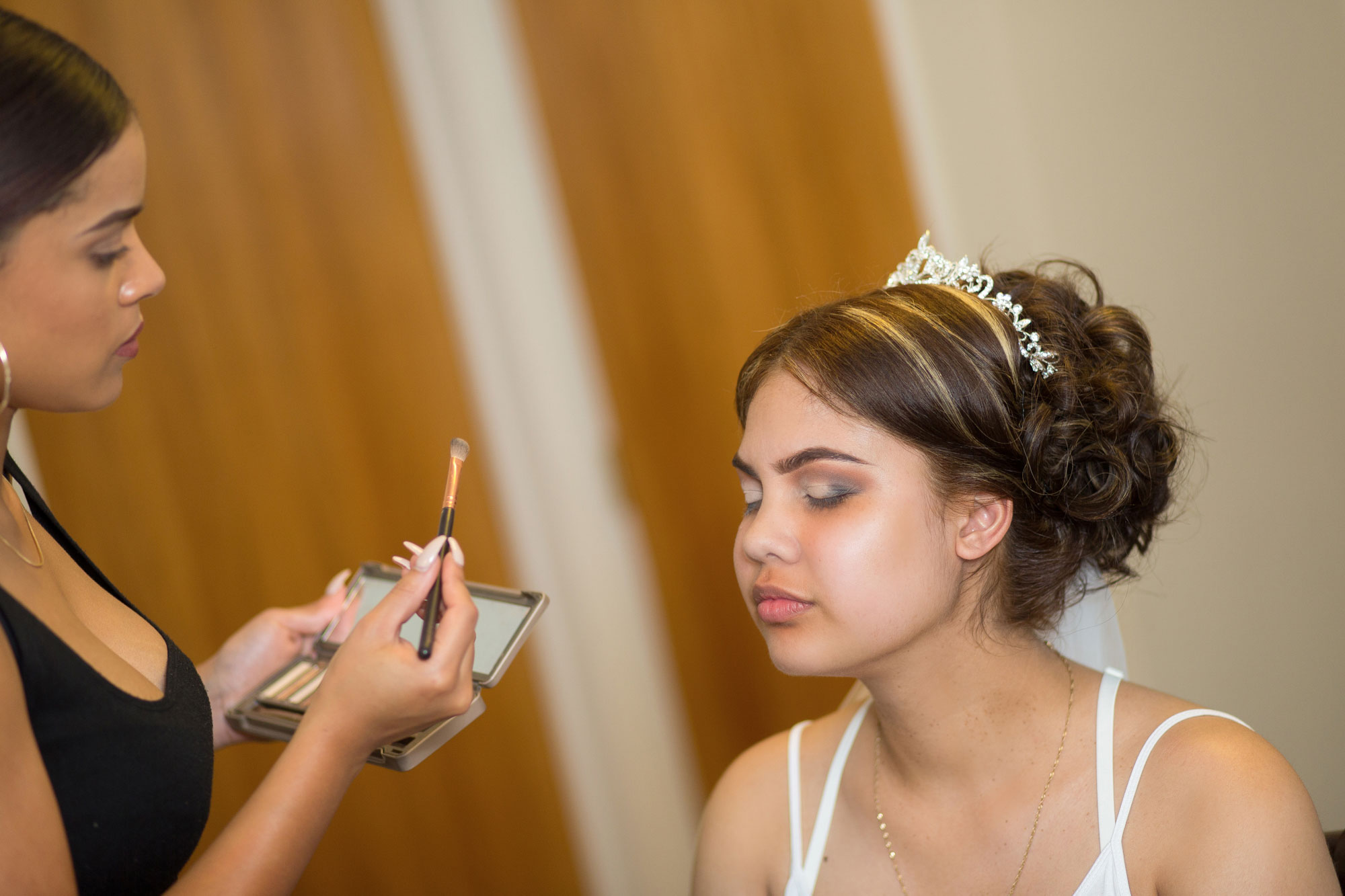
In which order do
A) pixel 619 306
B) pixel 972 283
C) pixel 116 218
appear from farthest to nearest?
pixel 619 306 < pixel 972 283 < pixel 116 218

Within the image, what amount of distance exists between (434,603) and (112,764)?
33cm

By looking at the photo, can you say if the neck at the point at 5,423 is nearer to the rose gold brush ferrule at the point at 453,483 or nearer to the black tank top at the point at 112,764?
the black tank top at the point at 112,764

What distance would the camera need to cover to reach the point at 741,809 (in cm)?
152

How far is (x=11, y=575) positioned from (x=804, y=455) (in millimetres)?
868

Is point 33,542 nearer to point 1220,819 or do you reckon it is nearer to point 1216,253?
point 1220,819

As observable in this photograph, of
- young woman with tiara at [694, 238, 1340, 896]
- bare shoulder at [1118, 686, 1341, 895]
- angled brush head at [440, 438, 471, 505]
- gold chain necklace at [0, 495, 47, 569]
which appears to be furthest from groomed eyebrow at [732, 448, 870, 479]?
gold chain necklace at [0, 495, 47, 569]

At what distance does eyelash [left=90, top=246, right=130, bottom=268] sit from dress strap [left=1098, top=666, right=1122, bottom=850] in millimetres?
1237

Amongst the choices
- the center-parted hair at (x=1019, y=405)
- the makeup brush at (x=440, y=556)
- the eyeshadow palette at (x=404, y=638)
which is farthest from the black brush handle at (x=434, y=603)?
the center-parted hair at (x=1019, y=405)

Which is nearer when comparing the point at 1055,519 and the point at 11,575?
the point at 11,575

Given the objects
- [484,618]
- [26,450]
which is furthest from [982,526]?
[26,450]

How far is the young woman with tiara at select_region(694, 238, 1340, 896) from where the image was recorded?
127 cm

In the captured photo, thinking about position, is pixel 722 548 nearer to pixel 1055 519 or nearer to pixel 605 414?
pixel 605 414

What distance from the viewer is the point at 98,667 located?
1047 mm

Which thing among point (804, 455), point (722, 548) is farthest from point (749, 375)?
point (722, 548)
